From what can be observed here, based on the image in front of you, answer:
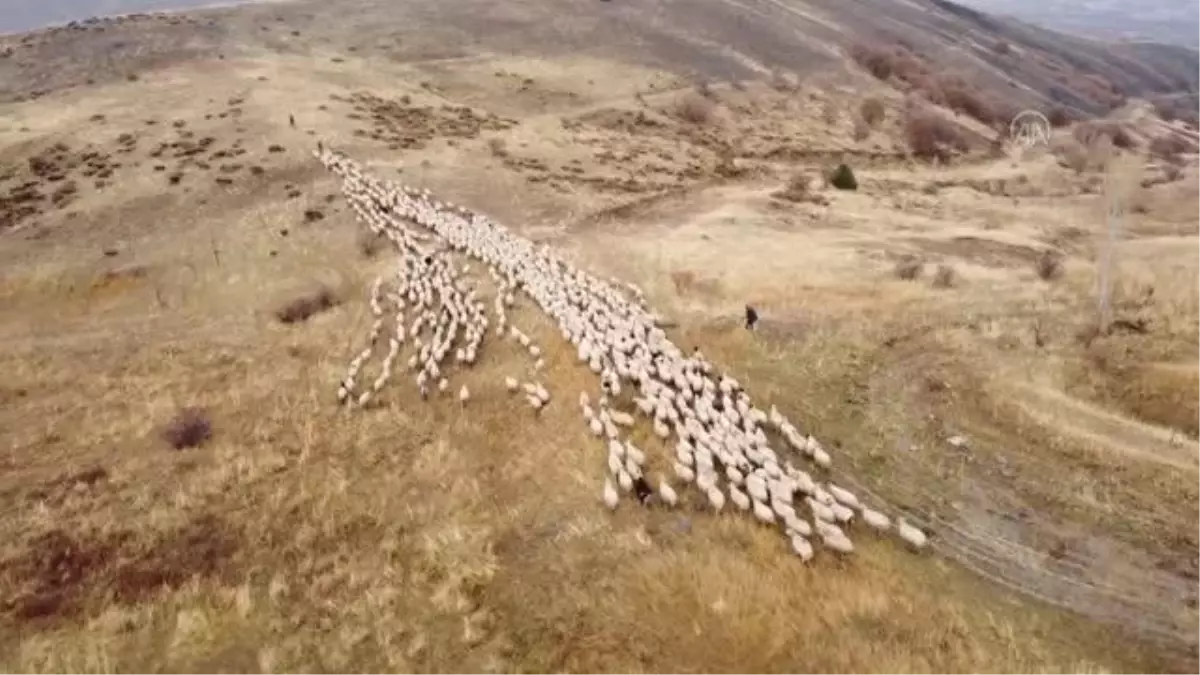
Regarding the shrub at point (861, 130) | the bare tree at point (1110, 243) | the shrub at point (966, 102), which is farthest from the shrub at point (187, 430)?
the shrub at point (966, 102)

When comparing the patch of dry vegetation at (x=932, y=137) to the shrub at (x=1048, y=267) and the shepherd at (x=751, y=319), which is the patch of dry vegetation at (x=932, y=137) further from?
the shepherd at (x=751, y=319)

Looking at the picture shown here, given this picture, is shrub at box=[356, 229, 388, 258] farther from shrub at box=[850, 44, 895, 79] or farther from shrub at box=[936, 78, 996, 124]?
shrub at box=[850, 44, 895, 79]

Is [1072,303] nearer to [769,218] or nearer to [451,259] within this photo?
[769,218]

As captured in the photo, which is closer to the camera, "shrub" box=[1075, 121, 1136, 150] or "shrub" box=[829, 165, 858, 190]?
"shrub" box=[829, 165, 858, 190]

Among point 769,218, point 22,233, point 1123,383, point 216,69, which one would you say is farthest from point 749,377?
point 216,69

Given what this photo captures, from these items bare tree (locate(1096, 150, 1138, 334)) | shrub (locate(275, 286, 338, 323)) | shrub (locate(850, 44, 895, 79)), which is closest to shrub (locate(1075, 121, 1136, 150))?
shrub (locate(850, 44, 895, 79))

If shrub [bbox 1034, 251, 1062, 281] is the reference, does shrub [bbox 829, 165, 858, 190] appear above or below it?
below

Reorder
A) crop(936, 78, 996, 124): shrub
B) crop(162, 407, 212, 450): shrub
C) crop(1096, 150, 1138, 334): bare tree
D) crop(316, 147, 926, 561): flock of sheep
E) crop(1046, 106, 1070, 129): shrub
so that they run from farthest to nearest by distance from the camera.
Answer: crop(1046, 106, 1070, 129): shrub, crop(936, 78, 996, 124): shrub, crop(1096, 150, 1138, 334): bare tree, crop(162, 407, 212, 450): shrub, crop(316, 147, 926, 561): flock of sheep

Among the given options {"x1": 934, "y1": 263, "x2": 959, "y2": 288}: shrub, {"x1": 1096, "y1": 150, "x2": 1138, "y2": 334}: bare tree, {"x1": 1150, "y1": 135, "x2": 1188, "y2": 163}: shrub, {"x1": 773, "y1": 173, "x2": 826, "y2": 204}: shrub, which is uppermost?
{"x1": 1096, "y1": 150, "x2": 1138, "y2": 334}: bare tree
